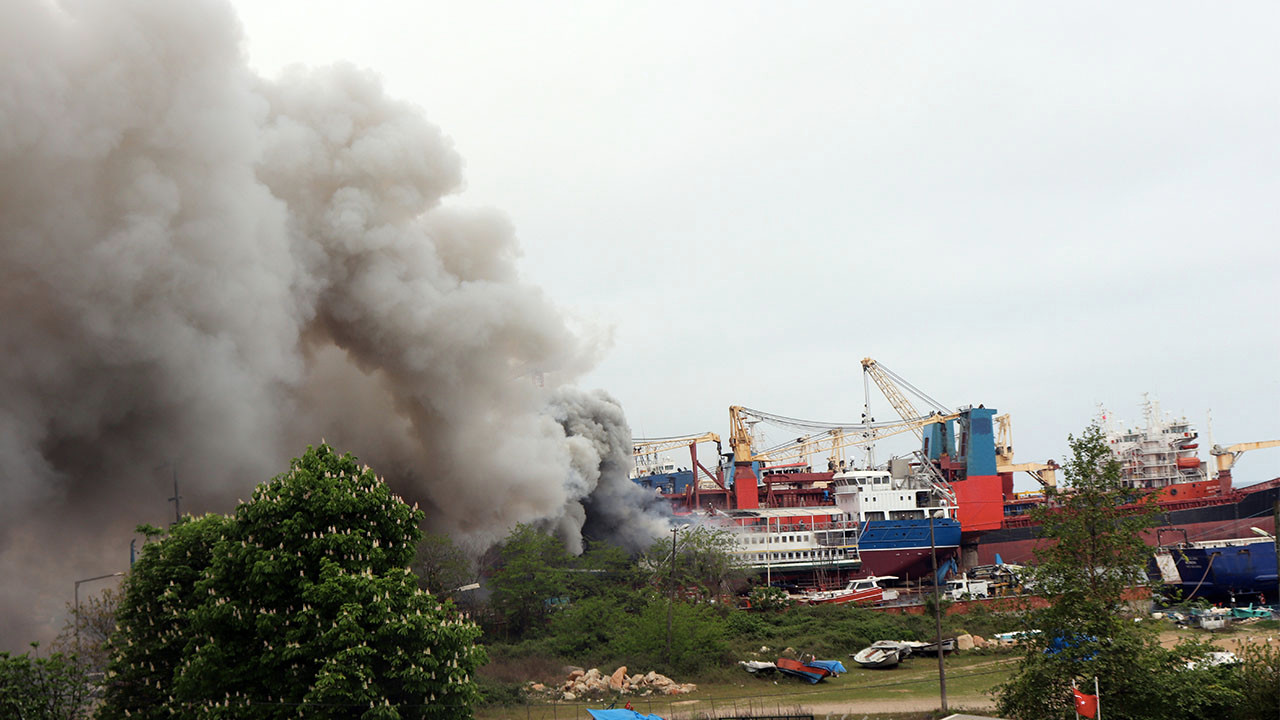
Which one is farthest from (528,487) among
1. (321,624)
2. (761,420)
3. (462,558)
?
(761,420)

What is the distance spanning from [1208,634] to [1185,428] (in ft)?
128

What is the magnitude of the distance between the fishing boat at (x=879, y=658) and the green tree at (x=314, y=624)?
81.1 ft

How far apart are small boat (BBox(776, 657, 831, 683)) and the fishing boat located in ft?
9.84

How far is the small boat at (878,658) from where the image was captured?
40406mm

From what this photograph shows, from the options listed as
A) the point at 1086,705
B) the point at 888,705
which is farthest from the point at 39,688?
the point at 888,705

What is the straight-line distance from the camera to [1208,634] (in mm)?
44594

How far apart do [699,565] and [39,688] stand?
37755 mm

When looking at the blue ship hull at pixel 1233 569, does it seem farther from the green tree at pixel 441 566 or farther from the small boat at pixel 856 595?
the green tree at pixel 441 566

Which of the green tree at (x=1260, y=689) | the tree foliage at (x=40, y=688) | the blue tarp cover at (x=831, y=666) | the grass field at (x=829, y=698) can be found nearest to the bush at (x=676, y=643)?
the grass field at (x=829, y=698)

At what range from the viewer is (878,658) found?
133ft

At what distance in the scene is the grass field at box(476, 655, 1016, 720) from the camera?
30375 millimetres

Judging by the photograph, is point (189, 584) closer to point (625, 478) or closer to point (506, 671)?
point (506, 671)

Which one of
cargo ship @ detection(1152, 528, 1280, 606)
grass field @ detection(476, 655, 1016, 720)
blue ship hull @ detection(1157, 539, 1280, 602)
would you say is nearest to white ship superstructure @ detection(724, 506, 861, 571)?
cargo ship @ detection(1152, 528, 1280, 606)

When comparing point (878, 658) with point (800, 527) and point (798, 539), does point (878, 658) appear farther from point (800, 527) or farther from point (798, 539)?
point (800, 527)
